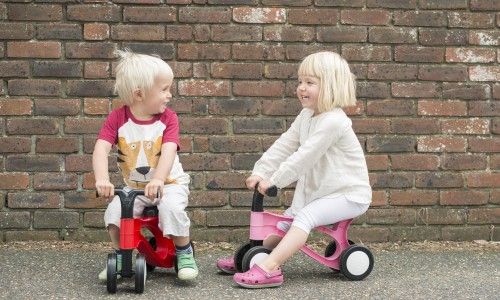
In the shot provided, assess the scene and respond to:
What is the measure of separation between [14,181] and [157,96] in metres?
1.32

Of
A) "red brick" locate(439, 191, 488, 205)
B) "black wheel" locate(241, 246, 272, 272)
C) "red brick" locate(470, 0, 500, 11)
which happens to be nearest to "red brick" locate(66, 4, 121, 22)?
"black wheel" locate(241, 246, 272, 272)

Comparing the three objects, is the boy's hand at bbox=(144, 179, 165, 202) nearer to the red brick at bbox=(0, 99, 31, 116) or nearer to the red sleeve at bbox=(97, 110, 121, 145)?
the red sleeve at bbox=(97, 110, 121, 145)

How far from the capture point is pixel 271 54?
4875 millimetres

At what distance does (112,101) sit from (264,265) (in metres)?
1.50

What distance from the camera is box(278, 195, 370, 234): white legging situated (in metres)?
4.06

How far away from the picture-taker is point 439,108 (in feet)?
16.4

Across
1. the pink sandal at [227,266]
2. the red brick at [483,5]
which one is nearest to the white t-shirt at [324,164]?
the pink sandal at [227,266]

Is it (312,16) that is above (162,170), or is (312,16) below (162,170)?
above

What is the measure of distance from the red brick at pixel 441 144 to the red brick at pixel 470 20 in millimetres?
693

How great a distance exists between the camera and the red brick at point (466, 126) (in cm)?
502

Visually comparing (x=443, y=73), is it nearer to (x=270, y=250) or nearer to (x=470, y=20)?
(x=470, y=20)

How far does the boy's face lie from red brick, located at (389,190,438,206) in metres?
1.69

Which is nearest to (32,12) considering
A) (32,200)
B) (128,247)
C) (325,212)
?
(32,200)

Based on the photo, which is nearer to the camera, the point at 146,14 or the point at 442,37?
the point at 146,14
